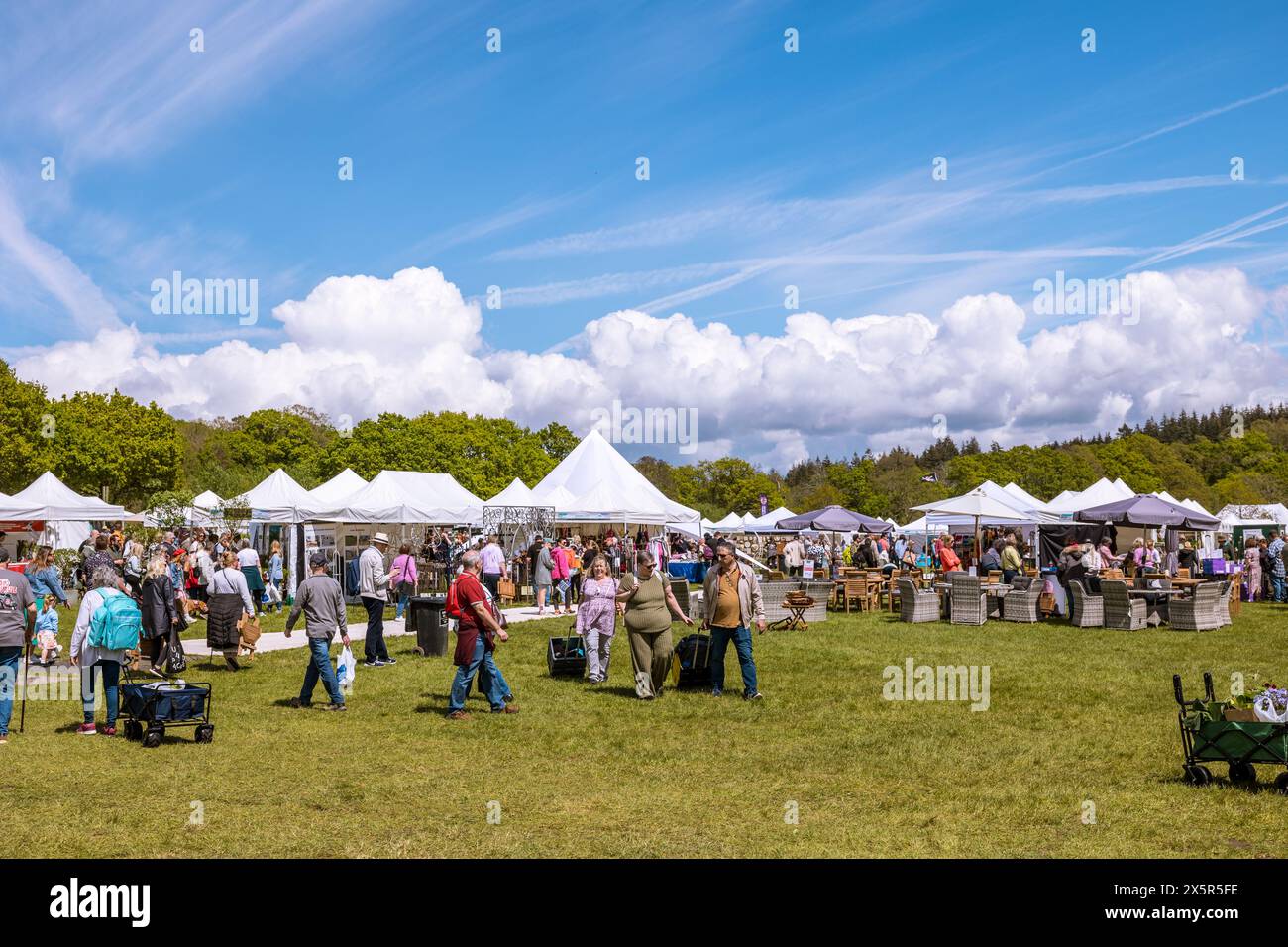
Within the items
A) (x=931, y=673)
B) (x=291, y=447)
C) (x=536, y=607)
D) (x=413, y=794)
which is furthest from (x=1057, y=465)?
(x=413, y=794)

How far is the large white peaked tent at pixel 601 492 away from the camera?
3016 cm

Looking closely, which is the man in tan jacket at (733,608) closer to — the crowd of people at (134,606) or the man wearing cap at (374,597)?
the man wearing cap at (374,597)

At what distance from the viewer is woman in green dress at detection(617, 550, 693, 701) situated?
11.7m

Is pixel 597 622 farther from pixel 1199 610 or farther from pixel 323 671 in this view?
pixel 1199 610

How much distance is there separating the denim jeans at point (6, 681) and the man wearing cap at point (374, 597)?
16.3ft

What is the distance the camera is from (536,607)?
2366 centimetres

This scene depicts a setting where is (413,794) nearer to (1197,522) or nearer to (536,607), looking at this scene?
(536,607)

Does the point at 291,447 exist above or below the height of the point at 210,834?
above

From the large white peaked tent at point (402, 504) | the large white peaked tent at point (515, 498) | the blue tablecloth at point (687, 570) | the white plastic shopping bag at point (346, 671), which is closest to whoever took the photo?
the white plastic shopping bag at point (346, 671)

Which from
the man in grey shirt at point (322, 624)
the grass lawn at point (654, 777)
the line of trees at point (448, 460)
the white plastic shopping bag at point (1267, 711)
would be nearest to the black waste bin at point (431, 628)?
the grass lawn at point (654, 777)

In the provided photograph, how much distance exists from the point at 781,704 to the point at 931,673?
8.73 feet

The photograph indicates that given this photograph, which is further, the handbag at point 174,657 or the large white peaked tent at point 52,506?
the large white peaked tent at point 52,506

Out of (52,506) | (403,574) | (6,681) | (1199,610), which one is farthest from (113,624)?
(52,506)

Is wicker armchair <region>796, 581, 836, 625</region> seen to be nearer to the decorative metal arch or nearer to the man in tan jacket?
the decorative metal arch
